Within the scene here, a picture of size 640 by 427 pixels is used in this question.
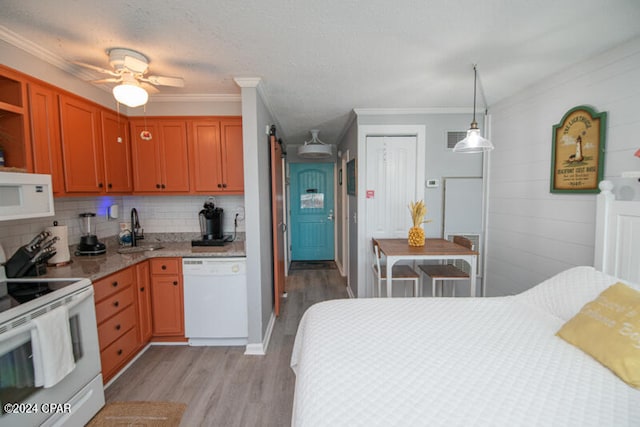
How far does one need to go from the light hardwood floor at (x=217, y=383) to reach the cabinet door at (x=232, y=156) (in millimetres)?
1593

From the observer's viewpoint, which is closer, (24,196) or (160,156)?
(24,196)

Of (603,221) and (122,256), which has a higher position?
(603,221)

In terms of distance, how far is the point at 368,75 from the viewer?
2240mm

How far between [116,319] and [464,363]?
2.38 m

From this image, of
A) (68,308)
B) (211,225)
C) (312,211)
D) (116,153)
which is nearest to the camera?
(68,308)

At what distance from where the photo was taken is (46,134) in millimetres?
1863

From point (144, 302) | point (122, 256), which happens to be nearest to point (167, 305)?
point (144, 302)

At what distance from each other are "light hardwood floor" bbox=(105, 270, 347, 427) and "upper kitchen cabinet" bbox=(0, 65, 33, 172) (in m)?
1.73

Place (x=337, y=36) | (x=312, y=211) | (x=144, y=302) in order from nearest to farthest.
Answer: (x=337, y=36)
(x=144, y=302)
(x=312, y=211)

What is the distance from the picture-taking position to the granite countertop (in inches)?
73.3

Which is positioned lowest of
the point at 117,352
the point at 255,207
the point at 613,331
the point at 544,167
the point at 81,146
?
the point at 117,352

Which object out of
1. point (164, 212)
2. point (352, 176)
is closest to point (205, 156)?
point (164, 212)

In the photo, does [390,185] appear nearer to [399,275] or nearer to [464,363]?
[399,275]

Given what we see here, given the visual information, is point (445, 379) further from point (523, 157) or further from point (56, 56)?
point (56, 56)
